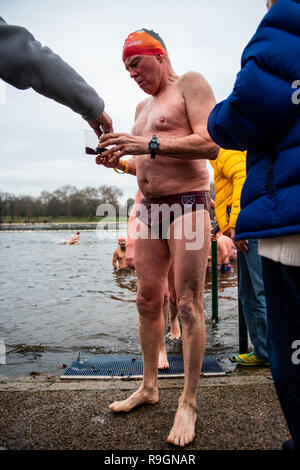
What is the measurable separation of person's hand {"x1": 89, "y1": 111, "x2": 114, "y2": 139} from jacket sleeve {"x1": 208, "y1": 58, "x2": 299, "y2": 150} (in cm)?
147

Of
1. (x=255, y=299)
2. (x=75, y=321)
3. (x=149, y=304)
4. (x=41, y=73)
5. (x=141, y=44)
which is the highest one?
(x=141, y=44)

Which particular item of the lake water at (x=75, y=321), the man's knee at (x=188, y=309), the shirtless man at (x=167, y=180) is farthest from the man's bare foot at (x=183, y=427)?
the lake water at (x=75, y=321)

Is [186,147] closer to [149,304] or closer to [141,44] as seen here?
[141,44]

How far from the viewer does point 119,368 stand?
3338 mm

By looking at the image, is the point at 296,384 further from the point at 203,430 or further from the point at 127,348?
the point at 127,348

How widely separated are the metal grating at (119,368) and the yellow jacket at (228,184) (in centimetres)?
130

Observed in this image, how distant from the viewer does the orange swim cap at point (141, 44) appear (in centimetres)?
253

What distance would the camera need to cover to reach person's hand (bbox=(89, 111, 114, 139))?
278cm

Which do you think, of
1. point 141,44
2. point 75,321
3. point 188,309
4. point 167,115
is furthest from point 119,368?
point 75,321

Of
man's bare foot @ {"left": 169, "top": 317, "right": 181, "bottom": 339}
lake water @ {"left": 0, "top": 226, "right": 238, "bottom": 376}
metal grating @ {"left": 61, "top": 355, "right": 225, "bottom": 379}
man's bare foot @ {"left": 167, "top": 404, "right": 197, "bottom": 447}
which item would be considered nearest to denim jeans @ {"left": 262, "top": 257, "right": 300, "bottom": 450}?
man's bare foot @ {"left": 167, "top": 404, "right": 197, "bottom": 447}

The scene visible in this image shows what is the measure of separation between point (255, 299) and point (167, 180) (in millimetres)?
1487

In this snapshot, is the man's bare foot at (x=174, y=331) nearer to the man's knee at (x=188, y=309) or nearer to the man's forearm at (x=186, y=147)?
the man's knee at (x=188, y=309)
